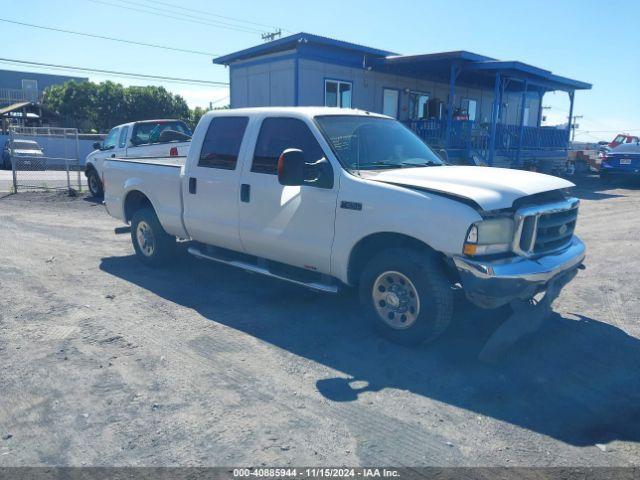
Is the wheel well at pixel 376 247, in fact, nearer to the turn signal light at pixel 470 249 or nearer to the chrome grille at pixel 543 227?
the turn signal light at pixel 470 249

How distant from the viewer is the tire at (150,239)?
22.1 feet

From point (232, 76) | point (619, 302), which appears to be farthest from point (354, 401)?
point (232, 76)

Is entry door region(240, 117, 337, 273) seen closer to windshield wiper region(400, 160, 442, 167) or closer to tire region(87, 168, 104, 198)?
windshield wiper region(400, 160, 442, 167)

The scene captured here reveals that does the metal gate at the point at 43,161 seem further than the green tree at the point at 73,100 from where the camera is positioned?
No

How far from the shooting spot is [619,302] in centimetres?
581

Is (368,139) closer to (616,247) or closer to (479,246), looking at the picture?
(479,246)

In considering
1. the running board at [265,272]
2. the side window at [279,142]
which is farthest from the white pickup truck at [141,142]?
the side window at [279,142]

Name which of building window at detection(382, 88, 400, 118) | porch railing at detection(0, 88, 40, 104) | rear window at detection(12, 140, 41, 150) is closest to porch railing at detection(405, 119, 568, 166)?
building window at detection(382, 88, 400, 118)

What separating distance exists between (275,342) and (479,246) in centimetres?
190

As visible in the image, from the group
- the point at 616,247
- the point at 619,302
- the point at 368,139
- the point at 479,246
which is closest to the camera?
the point at 479,246

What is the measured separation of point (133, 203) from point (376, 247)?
4.11 metres

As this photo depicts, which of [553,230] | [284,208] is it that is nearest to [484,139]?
[553,230]

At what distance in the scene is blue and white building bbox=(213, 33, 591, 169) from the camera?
1739 cm

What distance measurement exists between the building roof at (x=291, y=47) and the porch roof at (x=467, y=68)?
→ 606 mm
